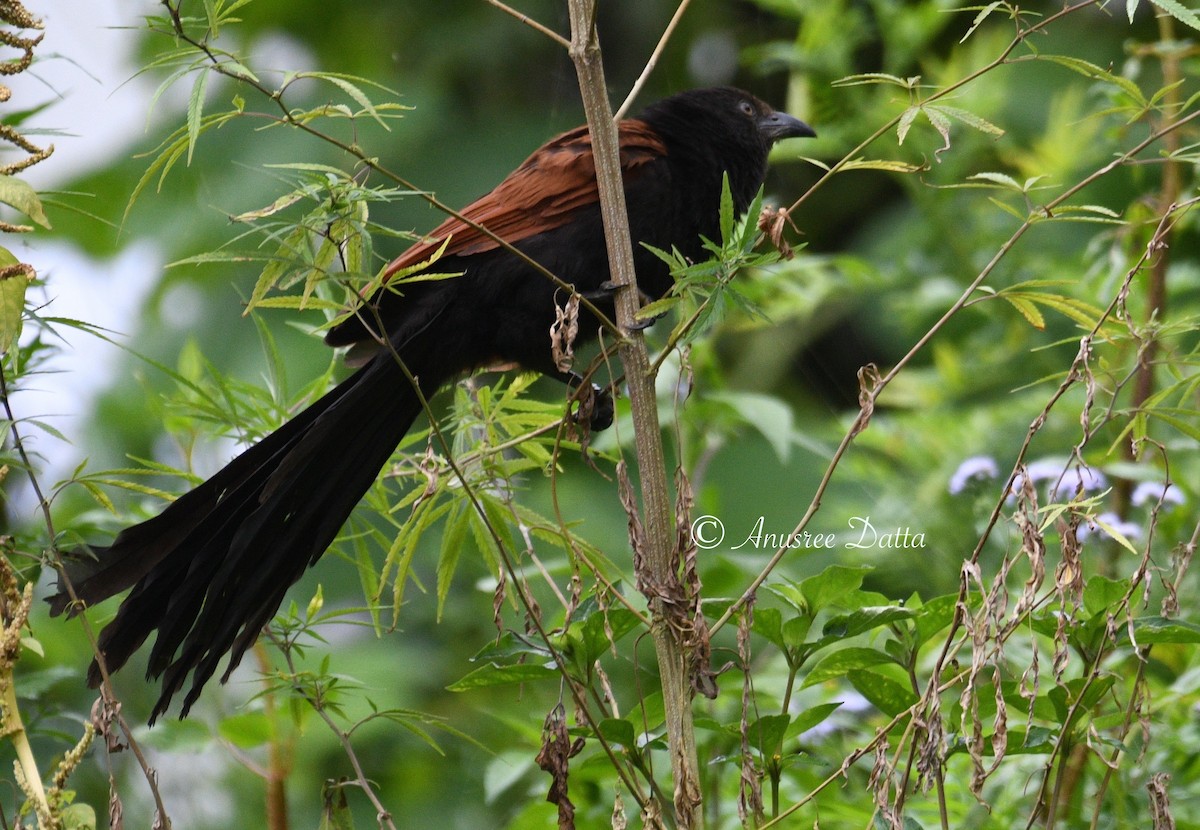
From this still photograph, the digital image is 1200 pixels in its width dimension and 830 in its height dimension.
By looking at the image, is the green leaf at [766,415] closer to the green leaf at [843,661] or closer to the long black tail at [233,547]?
the long black tail at [233,547]

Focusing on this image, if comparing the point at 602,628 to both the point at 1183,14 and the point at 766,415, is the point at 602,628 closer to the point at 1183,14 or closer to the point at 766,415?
the point at 1183,14

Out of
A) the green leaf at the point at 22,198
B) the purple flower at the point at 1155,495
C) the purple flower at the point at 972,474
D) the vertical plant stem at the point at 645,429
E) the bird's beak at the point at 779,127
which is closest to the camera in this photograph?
the green leaf at the point at 22,198

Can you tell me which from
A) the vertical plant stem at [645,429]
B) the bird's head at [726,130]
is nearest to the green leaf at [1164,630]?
the vertical plant stem at [645,429]

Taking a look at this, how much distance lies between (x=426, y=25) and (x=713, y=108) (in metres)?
2.41

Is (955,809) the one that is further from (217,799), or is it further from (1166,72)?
(217,799)

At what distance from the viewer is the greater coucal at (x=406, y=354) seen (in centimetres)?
136

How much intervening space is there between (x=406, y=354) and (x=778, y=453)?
0.67 m

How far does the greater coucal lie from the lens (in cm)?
136

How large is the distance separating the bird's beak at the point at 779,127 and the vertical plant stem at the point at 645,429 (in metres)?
1.28

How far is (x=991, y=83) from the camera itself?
10.3ft

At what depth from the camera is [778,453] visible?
7.01ft

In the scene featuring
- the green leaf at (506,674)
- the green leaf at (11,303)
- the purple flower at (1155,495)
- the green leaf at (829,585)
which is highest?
the green leaf at (11,303)

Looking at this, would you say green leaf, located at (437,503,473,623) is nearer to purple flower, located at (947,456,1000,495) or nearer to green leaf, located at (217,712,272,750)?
green leaf, located at (217,712,272,750)

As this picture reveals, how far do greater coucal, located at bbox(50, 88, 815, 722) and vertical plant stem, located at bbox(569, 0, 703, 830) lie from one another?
20 centimetres
